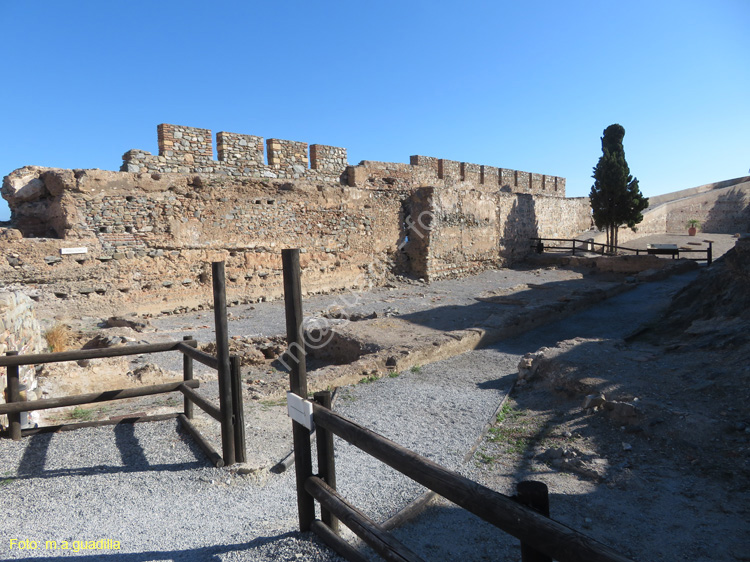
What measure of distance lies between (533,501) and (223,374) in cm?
288

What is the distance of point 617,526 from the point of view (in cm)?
306

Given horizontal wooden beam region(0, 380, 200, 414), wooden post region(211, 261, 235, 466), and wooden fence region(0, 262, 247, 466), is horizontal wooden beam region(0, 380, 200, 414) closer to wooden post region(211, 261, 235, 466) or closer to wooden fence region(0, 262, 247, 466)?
wooden fence region(0, 262, 247, 466)

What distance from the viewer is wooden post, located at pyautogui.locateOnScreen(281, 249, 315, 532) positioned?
284 cm

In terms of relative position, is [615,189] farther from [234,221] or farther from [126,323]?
[126,323]

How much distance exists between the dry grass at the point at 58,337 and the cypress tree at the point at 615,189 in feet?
70.7

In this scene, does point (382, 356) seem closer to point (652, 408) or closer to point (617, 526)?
point (652, 408)

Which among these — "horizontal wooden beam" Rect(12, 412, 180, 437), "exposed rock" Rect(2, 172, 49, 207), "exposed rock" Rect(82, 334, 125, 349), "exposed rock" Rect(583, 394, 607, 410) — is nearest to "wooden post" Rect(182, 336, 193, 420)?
"horizontal wooden beam" Rect(12, 412, 180, 437)

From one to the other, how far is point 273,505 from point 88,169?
1011 cm

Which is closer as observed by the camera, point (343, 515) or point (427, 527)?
point (343, 515)

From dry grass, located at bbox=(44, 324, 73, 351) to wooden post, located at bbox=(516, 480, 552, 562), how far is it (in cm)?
821

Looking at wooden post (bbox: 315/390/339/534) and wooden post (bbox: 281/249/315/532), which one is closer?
wooden post (bbox: 315/390/339/534)

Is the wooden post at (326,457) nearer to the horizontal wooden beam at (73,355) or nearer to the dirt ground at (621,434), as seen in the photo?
the dirt ground at (621,434)

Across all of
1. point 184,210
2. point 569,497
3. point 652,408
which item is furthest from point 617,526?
point 184,210

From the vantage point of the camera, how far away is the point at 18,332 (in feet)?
18.8
